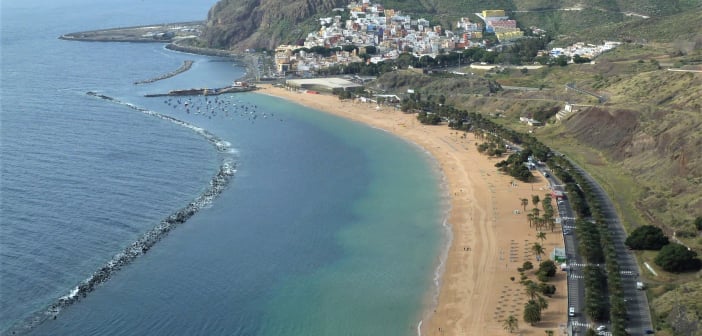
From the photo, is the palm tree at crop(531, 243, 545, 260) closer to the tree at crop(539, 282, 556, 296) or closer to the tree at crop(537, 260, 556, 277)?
the tree at crop(537, 260, 556, 277)

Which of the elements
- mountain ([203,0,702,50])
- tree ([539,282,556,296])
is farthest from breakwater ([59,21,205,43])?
tree ([539,282,556,296])

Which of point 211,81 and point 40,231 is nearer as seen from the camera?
point 40,231

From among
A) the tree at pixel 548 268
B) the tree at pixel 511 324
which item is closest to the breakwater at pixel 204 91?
the tree at pixel 548 268

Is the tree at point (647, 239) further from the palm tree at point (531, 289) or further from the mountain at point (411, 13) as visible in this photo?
the mountain at point (411, 13)

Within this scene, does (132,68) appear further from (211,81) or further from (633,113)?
(633,113)

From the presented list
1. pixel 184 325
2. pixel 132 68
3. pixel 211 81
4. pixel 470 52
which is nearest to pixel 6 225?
pixel 184 325
